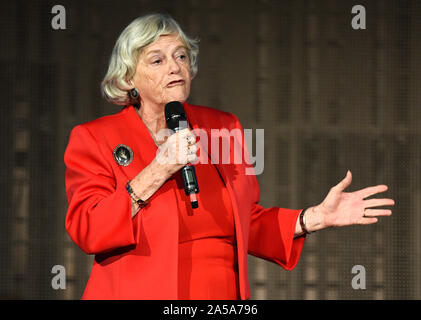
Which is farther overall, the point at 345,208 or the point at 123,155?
the point at 345,208

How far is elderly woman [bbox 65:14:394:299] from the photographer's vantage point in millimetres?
1927

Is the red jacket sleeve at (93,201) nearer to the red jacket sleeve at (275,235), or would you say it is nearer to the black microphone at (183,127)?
the black microphone at (183,127)

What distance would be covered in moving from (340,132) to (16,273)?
2364mm

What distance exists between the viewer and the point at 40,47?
392 cm

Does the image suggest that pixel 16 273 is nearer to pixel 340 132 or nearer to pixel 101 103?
pixel 101 103

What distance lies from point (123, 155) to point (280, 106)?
2.08 m

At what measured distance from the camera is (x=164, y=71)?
2.18 metres

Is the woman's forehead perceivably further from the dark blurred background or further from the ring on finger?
the dark blurred background

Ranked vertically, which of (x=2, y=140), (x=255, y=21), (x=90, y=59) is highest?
(x=255, y=21)

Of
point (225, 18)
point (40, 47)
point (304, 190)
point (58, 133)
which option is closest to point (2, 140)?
point (58, 133)

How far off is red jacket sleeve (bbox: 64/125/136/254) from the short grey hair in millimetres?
257

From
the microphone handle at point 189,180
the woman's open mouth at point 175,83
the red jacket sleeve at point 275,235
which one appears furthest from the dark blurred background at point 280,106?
the microphone handle at point 189,180

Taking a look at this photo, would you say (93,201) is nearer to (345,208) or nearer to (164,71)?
(164,71)

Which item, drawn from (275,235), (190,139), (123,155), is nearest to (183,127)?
(190,139)
